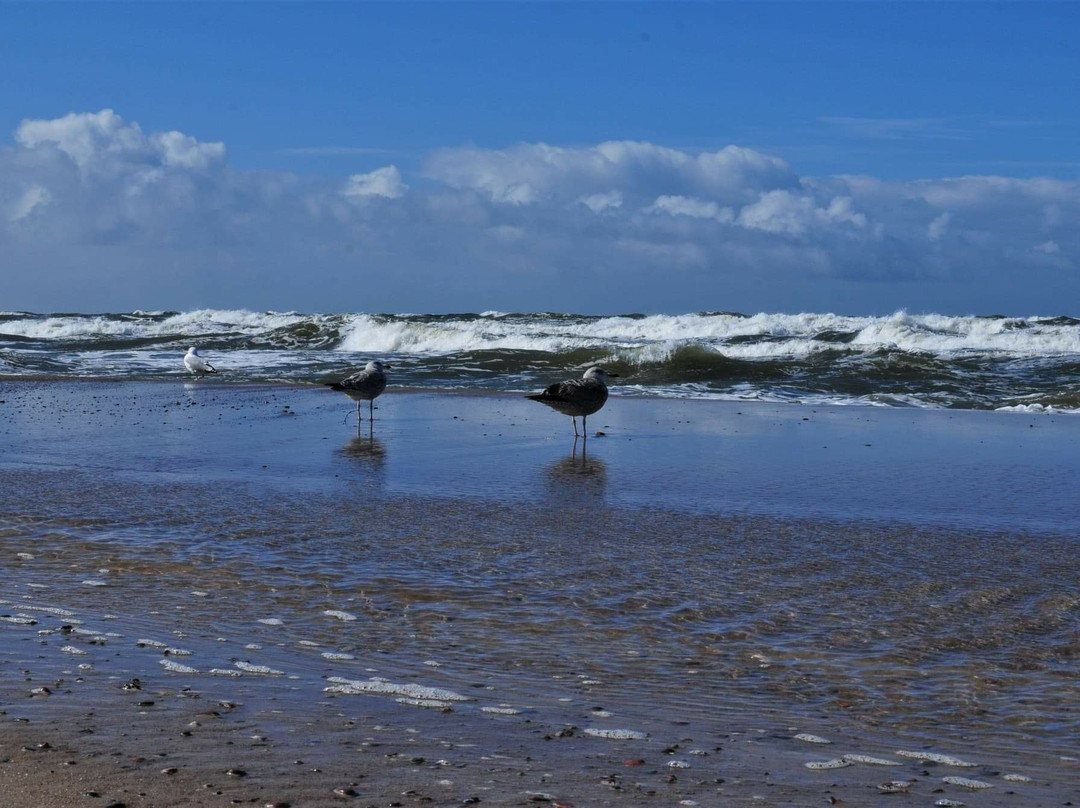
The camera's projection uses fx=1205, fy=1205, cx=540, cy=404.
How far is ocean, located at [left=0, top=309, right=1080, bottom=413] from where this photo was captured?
22672 millimetres

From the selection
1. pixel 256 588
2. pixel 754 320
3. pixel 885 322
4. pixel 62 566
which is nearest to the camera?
pixel 256 588

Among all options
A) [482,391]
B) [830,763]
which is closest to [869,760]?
[830,763]

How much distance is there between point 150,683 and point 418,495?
472 centimetres

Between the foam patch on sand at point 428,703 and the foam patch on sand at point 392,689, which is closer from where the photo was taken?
the foam patch on sand at point 428,703

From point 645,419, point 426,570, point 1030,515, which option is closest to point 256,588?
point 426,570

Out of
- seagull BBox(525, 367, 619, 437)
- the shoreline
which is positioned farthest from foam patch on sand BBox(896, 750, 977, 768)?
the shoreline

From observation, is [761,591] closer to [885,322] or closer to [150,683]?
[150,683]

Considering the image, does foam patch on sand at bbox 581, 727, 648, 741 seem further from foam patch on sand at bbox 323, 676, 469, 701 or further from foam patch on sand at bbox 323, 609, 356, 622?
foam patch on sand at bbox 323, 609, 356, 622

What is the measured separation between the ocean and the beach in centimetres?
1146

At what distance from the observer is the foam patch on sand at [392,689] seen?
4121 mm

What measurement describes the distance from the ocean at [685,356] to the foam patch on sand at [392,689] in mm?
16040

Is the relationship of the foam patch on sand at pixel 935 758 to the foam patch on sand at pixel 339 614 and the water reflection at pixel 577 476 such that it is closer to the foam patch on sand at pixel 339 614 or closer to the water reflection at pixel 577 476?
the foam patch on sand at pixel 339 614

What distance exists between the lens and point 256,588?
18.8 feet

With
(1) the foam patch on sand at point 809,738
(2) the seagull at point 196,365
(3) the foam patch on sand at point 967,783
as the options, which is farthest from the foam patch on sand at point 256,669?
(2) the seagull at point 196,365
